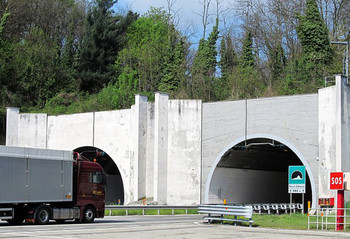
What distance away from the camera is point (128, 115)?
41812mm

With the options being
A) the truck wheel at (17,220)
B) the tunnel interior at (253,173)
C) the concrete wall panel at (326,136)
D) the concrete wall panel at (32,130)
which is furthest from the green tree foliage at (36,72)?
the truck wheel at (17,220)

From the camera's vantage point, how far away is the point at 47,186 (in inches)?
934

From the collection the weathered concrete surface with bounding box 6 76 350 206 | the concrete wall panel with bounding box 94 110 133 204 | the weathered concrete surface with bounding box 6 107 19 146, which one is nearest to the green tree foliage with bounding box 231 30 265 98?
the weathered concrete surface with bounding box 6 76 350 206

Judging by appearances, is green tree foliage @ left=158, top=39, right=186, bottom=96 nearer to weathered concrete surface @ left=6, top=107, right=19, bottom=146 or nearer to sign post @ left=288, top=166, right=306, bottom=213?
weathered concrete surface @ left=6, top=107, right=19, bottom=146

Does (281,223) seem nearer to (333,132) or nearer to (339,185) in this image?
(339,185)

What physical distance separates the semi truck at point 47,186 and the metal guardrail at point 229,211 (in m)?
5.28

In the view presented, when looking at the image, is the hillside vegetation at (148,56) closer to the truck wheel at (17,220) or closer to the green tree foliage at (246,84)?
the green tree foliage at (246,84)

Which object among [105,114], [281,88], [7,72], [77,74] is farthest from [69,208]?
[77,74]

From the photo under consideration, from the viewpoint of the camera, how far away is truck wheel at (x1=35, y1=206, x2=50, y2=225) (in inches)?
911

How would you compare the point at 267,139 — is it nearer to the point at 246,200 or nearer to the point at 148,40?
the point at 246,200

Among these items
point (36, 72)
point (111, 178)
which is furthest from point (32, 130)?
point (36, 72)

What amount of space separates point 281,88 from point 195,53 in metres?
23.9

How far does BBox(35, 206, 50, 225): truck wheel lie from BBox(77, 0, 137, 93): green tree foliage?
44.7m

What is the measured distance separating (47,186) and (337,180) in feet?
39.8
